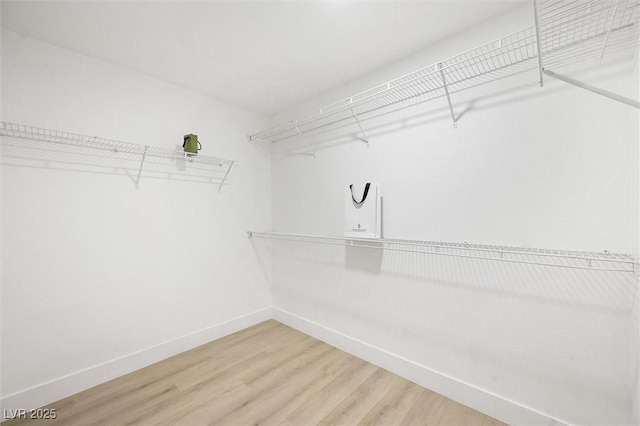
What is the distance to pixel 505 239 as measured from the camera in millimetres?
1600

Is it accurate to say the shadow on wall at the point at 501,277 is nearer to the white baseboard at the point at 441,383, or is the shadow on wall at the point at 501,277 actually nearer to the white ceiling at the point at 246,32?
the white baseboard at the point at 441,383

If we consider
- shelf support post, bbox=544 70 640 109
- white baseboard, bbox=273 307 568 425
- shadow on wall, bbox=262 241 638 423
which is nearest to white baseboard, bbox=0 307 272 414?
white baseboard, bbox=273 307 568 425

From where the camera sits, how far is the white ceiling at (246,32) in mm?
1547

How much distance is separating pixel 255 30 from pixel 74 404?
8.67 ft

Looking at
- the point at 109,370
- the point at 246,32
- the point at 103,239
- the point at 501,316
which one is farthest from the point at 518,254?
the point at 109,370

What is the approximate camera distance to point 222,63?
83.0 inches

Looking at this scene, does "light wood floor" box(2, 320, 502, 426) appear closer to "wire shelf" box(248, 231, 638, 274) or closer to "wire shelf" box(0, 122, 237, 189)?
"wire shelf" box(248, 231, 638, 274)

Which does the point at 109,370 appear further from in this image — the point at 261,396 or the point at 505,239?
the point at 505,239

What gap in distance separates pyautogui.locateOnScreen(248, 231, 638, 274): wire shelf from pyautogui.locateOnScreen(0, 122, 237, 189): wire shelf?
1.38 m

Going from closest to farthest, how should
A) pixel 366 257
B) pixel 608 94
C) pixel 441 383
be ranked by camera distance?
pixel 608 94 < pixel 441 383 < pixel 366 257

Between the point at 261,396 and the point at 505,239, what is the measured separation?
182cm

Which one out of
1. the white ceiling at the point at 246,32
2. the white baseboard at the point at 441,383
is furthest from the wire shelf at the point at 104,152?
the white baseboard at the point at 441,383

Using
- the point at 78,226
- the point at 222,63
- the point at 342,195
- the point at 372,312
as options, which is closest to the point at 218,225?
the point at 78,226

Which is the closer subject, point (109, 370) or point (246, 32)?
point (246, 32)
